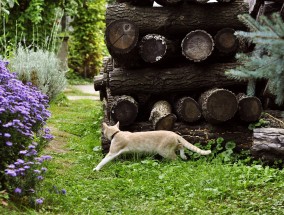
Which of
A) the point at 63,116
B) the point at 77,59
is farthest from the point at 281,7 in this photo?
the point at 77,59

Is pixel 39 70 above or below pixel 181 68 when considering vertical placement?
below

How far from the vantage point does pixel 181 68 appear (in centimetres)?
745

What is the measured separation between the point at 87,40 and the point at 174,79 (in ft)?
38.1

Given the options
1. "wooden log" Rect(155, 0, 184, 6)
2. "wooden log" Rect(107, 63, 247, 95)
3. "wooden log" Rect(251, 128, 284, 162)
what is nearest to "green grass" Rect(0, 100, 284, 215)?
"wooden log" Rect(251, 128, 284, 162)

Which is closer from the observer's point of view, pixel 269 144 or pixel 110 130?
pixel 269 144

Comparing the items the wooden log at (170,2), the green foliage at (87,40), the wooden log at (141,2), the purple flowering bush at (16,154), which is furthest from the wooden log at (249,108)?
the green foliage at (87,40)

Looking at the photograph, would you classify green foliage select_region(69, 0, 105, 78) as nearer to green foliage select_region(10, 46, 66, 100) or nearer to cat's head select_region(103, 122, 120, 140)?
green foliage select_region(10, 46, 66, 100)

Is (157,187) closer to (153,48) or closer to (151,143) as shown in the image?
(151,143)

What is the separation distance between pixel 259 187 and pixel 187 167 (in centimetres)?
110

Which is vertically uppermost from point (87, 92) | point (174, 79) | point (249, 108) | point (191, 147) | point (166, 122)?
point (174, 79)

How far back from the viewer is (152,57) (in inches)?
285

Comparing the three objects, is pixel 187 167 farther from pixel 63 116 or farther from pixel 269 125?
pixel 63 116

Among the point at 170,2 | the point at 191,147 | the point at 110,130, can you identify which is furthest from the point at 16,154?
the point at 170,2

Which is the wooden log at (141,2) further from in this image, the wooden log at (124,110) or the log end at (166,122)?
the log end at (166,122)
